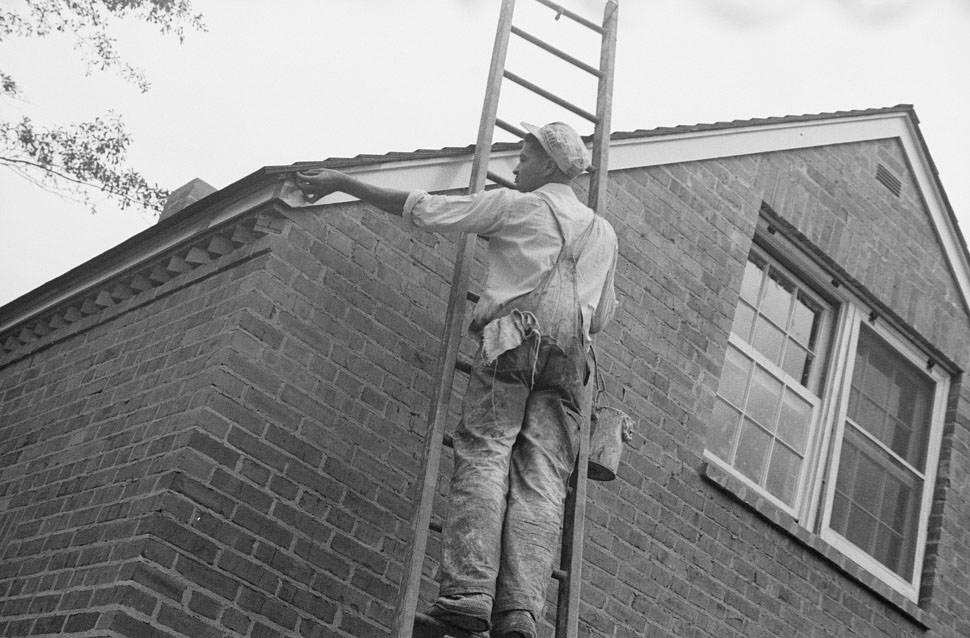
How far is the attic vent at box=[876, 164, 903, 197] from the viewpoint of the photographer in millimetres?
8414

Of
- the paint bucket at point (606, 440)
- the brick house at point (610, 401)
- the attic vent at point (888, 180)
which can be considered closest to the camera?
the brick house at point (610, 401)

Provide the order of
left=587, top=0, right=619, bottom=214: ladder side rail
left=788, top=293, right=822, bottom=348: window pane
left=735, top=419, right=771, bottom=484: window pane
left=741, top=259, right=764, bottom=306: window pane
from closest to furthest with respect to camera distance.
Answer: left=587, top=0, right=619, bottom=214: ladder side rail < left=735, top=419, right=771, bottom=484: window pane < left=741, top=259, right=764, bottom=306: window pane < left=788, top=293, right=822, bottom=348: window pane

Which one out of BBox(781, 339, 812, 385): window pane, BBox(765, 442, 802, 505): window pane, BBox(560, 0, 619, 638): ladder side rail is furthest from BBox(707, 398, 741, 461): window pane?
BBox(560, 0, 619, 638): ladder side rail

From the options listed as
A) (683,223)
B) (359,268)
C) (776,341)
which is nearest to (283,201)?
(359,268)

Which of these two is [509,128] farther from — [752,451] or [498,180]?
[752,451]

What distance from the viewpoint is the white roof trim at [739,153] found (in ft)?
17.6

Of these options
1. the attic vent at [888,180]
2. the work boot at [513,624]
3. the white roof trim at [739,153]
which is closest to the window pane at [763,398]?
the white roof trim at [739,153]

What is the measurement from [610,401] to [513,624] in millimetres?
2285

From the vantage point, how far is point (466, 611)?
378 centimetres

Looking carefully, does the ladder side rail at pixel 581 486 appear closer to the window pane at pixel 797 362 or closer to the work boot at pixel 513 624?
the work boot at pixel 513 624

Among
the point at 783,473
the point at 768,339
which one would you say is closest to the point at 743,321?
the point at 768,339

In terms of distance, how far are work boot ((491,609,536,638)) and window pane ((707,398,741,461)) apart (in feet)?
9.93

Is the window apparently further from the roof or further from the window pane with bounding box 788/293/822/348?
the roof

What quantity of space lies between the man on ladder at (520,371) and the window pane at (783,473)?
8.56ft
